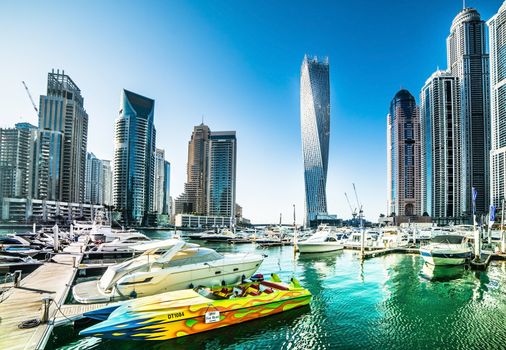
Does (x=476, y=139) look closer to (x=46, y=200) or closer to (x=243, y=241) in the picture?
(x=243, y=241)

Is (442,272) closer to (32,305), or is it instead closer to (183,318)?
(183,318)

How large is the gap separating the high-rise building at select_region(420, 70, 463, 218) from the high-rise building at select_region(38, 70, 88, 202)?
208 metres

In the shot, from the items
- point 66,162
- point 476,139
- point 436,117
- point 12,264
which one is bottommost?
point 12,264

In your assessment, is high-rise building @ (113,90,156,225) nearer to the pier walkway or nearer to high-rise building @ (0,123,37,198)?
high-rise building @ (0,123,37,198)

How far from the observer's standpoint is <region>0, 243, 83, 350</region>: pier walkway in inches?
425

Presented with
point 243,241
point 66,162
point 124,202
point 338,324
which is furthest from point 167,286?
point 124,202

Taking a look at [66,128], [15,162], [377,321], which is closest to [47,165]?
[15,162]

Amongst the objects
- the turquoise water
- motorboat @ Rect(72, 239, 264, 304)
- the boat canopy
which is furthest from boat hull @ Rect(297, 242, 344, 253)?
motorboat @ Rect(72, 239, 264, 304)

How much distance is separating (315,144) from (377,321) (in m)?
169

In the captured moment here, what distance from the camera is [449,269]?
30281mm

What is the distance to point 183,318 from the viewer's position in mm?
12977

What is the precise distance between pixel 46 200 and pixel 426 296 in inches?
6224

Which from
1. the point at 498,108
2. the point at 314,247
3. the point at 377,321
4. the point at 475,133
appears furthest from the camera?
the point at 475,133

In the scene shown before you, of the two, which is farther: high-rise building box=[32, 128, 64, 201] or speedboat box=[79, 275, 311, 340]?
high-rise building box=[32, 128, 64, 201]
